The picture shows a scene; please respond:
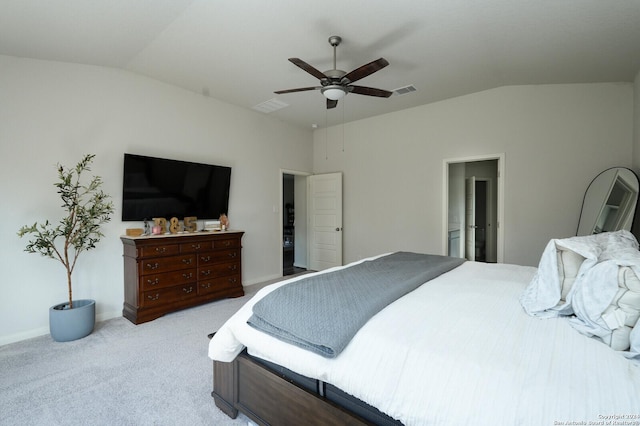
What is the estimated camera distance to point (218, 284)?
3980 millimetres

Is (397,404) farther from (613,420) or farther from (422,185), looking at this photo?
(422,185)

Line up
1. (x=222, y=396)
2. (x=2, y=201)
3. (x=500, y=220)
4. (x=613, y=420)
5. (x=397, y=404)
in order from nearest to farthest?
1. (x=613, y=420)
2. (x=397, y=404)
3. (x=222, y=396)
4. (x=2, y=201)
5. (x=500, y=220)

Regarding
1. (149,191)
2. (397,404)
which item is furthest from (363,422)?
(149,191)

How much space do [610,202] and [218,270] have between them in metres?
4.73

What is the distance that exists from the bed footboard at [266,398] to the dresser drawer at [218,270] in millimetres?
2089

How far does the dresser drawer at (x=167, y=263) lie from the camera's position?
3298 mm

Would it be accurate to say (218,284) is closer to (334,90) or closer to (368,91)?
(334,90)

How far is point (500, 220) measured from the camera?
Result: 13.3 feet

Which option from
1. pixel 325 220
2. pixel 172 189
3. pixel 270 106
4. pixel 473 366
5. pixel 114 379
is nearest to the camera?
pixel 473 366

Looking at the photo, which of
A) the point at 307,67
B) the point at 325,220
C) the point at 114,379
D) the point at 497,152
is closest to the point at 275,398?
the point at 114,379

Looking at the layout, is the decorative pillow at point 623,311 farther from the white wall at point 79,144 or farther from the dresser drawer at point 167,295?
the white wall at point 79,144

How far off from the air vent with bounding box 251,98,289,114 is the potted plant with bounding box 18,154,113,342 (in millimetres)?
2397

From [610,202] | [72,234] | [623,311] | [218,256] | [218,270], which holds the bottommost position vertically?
[218,270]

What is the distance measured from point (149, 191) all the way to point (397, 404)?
3698mm
